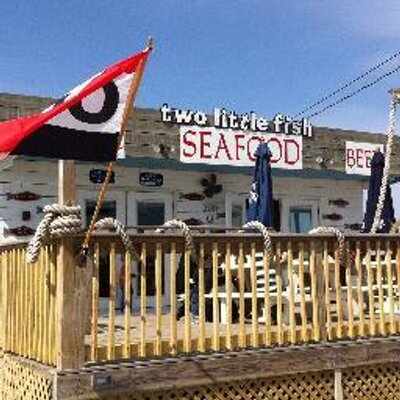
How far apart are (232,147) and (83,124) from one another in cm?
828

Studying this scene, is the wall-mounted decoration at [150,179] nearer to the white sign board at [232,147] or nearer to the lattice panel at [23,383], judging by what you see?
the white sign board at [232,147]

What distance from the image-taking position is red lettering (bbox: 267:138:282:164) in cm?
1454

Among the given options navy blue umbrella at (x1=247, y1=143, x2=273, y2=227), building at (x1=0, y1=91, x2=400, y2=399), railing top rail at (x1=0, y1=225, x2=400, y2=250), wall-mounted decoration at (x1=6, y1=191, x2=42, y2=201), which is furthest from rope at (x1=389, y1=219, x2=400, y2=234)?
wall-mounted decoration at (x1=6, y1=191, x2=42, y2=201)

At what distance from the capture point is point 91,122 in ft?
19.6

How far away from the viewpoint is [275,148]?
48.0 ft

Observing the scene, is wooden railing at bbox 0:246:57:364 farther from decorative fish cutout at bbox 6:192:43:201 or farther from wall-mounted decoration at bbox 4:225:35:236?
decorative fish cutout at bbox 6:192:43:201

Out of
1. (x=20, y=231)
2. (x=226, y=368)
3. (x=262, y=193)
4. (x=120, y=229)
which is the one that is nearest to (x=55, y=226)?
(x=120, y=229)

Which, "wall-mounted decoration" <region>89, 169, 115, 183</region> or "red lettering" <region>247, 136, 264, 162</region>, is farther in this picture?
"red lettering" <region>247, 136, 264, 162</region>

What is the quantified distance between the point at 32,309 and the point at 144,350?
126cm

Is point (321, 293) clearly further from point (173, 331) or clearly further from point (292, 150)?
point (292, 150)

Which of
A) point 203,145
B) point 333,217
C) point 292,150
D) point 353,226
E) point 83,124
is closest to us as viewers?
point 83,124

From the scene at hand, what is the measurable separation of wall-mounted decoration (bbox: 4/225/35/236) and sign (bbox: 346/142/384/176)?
24.0ft

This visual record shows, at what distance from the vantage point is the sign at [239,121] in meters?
13.6

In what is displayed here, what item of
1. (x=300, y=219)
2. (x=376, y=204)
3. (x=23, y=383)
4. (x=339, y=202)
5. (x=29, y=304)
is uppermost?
(x=339, y=202)
